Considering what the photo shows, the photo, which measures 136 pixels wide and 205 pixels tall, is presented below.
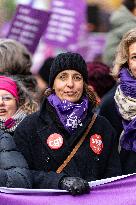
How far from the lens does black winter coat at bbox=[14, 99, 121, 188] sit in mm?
4848

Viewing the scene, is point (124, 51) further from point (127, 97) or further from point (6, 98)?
point (6, 98)

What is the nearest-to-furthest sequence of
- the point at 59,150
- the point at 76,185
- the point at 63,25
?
the point at 76,185
the point at 59,150
the point at 63,25

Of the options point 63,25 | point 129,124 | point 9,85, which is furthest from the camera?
point 63,25

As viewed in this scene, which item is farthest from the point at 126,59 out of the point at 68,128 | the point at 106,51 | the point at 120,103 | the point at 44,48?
the point at 44,48

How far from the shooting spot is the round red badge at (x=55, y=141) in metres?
4.86

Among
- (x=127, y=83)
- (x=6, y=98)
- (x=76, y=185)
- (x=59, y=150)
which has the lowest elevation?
(x=76, y=185)

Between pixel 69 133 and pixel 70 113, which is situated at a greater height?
pixel 70 113

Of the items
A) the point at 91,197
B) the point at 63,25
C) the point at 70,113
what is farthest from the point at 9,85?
the point at 63,25

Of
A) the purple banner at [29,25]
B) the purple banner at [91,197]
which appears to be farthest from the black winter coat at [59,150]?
the purple banner at [29,25]

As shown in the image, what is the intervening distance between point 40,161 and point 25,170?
0.26 metres

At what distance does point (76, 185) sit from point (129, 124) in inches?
39.5

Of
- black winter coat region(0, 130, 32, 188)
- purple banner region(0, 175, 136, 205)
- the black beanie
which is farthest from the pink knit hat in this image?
purple banner region(0, 175, 136, 205)

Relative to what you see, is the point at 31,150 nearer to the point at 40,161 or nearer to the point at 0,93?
the point at 40,161

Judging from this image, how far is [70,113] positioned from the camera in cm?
492
